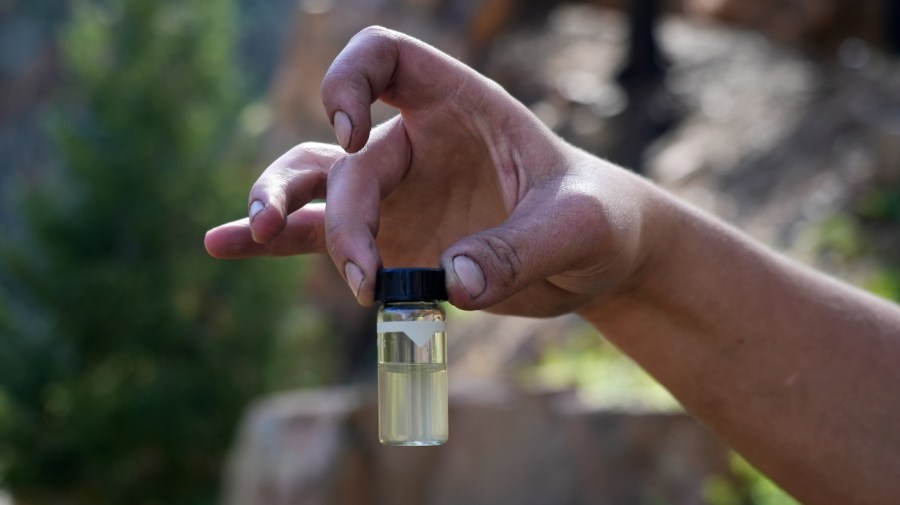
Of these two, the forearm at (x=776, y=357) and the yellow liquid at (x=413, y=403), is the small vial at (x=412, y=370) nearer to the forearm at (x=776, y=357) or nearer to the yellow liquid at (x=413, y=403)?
the yellow liquid at (x=413, y=403)

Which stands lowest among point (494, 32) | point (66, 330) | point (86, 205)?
point (66, 330)

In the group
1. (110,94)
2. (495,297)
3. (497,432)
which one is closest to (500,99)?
(495,297)

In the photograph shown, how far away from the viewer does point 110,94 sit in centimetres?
1058

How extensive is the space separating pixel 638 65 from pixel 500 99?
9.22 metres

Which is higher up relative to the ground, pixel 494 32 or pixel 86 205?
pixel 494 32

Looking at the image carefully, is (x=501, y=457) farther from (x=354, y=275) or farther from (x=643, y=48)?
(x=643, y=48)

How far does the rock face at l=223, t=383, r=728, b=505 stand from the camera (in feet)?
16.5

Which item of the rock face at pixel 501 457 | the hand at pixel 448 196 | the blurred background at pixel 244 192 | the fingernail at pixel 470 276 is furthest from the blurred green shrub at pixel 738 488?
the fingernail at pixel 470 276

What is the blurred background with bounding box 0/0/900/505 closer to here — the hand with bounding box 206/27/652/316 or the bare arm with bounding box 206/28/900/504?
the bare arm with bounding box 206/28/900/504

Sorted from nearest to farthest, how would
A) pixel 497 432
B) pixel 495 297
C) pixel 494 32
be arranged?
pixel 495 297, pixel 497 432, pixel 494 32

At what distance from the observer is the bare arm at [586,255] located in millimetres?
1380

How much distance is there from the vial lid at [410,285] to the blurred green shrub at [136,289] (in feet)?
27.8

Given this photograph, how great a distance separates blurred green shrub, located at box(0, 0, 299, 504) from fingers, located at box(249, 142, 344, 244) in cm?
828

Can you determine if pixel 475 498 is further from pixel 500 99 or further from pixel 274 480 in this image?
pixel 500 99
